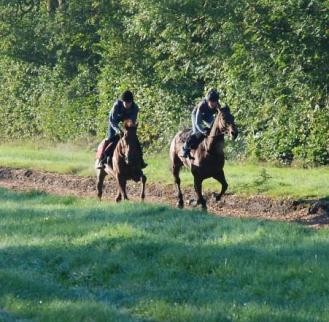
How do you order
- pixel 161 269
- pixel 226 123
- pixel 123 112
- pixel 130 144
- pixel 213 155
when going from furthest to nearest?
pixel 123 112 < pixel 130 144 < pixel 213 155 < pixel 226 123 < pixel 161 269

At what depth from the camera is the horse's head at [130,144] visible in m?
22.2

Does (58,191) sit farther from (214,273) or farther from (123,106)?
(214,273)

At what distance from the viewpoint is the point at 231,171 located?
28422mm

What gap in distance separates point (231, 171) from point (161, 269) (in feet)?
47.0

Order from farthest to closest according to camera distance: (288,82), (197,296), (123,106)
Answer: (288,82), (123,106), (197,296)

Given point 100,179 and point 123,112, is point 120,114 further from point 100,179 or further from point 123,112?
point 100,179

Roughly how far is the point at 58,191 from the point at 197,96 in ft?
25.6

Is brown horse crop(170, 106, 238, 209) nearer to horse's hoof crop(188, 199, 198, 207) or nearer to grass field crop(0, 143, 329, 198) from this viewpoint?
horse's hoof crop(188, 199, 198, 207)

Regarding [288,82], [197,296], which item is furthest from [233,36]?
[197,296]

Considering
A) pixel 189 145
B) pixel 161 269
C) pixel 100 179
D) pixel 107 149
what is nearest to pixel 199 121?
pixel 189 145

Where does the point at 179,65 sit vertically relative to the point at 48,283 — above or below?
above

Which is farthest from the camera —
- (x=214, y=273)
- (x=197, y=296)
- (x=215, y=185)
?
(x=215, y=185)

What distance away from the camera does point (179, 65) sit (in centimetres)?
3453

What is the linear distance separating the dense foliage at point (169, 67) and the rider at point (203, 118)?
4.51m
